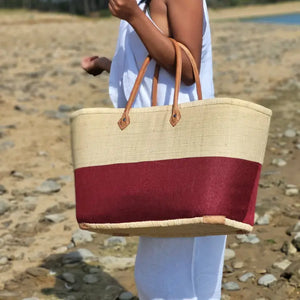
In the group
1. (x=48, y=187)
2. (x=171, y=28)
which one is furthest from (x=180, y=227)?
(x=48, y=187)

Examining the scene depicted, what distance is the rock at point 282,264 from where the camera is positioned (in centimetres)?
379

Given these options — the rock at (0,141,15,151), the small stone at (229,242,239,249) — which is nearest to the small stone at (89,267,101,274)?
the small stone at (229,242,239,249)

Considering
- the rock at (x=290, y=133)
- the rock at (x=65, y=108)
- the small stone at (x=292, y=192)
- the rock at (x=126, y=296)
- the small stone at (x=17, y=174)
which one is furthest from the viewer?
the rock at (x=65, y=108)

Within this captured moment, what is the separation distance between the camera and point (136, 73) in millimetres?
2332

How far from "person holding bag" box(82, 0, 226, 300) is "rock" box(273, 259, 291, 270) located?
4.65 ft

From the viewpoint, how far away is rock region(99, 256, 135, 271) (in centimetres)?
387

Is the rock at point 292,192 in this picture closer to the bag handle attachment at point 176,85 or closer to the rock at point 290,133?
the rock at point 290,133

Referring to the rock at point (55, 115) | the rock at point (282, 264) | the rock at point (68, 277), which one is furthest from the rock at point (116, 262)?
the rock at point (55, 115)

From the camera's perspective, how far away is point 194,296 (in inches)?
93.4

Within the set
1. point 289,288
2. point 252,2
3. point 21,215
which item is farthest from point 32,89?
point 252,2

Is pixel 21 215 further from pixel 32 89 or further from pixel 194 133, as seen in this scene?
pixel 32 89

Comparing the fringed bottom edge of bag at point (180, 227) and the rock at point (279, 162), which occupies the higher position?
the fringed bottom edge of bag at point (180, 227)

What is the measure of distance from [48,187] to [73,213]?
0.60m

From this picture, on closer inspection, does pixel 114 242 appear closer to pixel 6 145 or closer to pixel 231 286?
pixel 231 286
